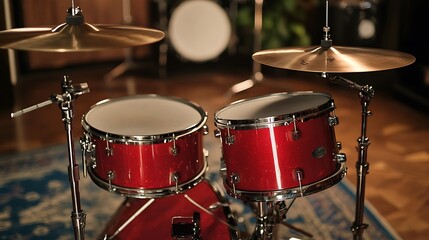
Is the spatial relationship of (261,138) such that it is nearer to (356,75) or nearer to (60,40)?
(60,40)

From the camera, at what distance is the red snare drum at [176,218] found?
1733 millimetres

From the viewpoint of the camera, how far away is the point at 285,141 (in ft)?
5.27

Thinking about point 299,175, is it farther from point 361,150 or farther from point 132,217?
point 132,217

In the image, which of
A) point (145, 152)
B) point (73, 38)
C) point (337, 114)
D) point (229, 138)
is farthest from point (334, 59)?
point (337, 114)

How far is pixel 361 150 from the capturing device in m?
1.87

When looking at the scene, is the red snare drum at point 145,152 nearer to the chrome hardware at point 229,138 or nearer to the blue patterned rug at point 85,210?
the chrome hardware at point 229,138

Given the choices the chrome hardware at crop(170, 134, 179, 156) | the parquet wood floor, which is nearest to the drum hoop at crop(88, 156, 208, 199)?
the chrome hardware at crop(170, 134, 179, 156)

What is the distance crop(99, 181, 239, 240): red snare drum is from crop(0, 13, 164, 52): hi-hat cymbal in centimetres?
55

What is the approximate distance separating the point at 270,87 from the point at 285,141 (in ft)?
8.26

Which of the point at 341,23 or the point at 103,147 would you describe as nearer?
the point at 103,147

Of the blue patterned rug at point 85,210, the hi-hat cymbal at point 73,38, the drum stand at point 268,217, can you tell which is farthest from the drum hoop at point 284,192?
the hi-hat cymbal at point 73,38

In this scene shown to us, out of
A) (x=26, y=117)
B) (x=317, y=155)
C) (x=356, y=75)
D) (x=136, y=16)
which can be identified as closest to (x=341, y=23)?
(x=356, y=75)

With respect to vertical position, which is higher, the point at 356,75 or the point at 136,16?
the point at 136,16

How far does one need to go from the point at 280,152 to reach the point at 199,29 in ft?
8.14
